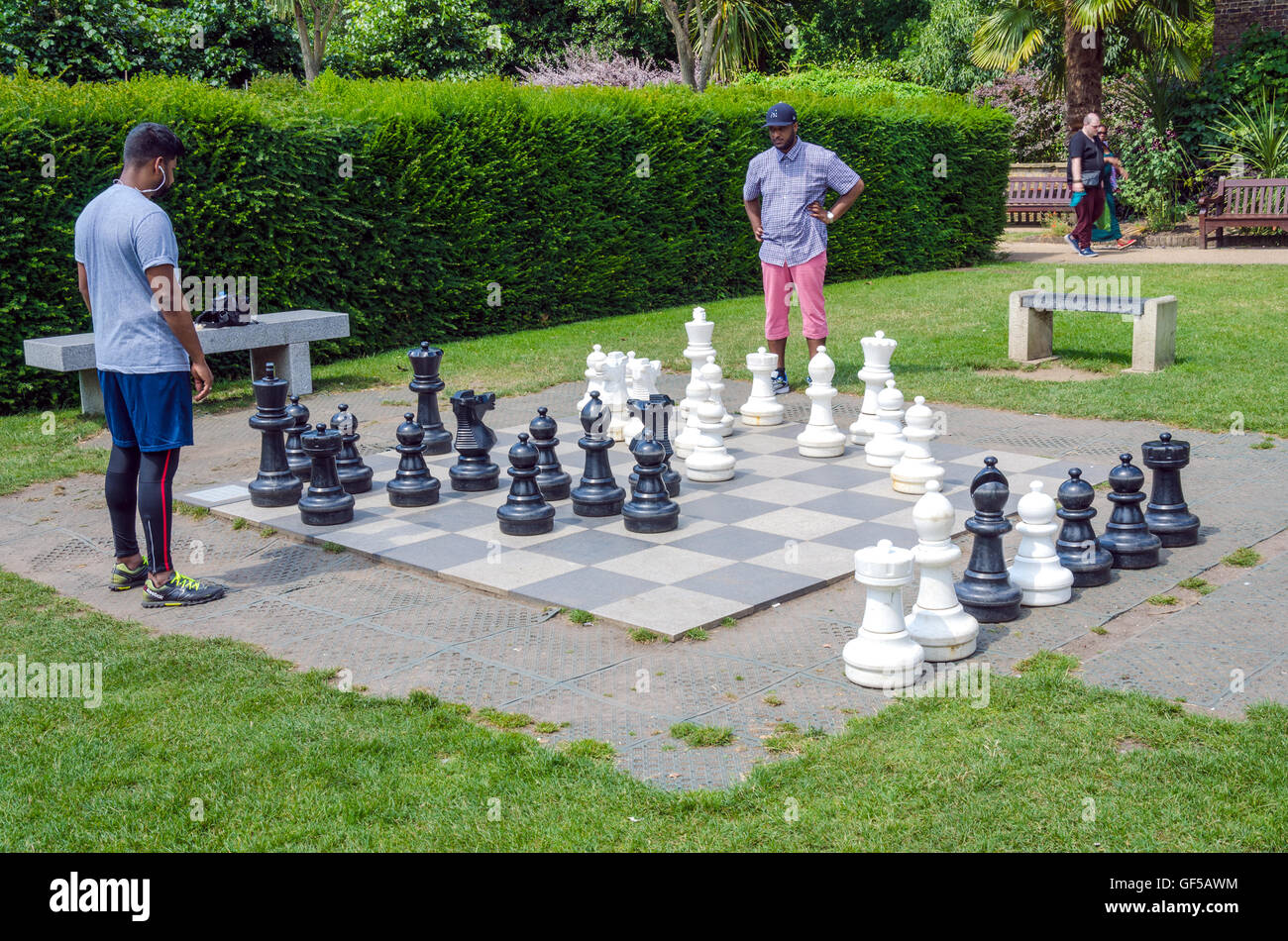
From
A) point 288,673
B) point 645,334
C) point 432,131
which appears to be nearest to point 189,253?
point 432,131

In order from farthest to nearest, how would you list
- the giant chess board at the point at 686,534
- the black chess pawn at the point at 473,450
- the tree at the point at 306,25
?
1. the tree at the point at 306,25
2. the black chess pawn at the point at 473,450
3. the giant chess board at the point at 686,534

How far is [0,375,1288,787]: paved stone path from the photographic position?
3891 mm

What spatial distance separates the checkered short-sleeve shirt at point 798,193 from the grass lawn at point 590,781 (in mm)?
5002

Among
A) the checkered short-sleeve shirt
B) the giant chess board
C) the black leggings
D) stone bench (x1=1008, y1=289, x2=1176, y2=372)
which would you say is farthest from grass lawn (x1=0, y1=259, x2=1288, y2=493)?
the black leggings

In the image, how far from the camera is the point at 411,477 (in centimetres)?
633

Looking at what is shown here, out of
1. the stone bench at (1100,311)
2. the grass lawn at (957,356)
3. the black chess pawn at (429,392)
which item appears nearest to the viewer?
the black chess pawn at (429,392)

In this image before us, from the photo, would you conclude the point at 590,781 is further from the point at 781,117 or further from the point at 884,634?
the point at 781,117

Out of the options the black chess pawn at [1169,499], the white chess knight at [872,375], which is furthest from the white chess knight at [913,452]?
the black chess pawn at [1169,499]

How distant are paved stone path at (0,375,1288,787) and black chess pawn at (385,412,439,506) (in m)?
0.61

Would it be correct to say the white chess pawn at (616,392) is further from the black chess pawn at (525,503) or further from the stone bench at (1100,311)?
the stone bench at (1100,311)

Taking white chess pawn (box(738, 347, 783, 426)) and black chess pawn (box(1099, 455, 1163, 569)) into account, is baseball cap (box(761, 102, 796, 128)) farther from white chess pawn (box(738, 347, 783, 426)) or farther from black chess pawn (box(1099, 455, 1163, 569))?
black chess pawn (box(1099, 455, 1163, 569))

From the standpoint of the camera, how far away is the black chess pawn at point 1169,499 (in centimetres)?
542

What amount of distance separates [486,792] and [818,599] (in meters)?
2.00

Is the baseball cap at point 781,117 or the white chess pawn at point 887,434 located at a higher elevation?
the baseball cap at point 781,117
